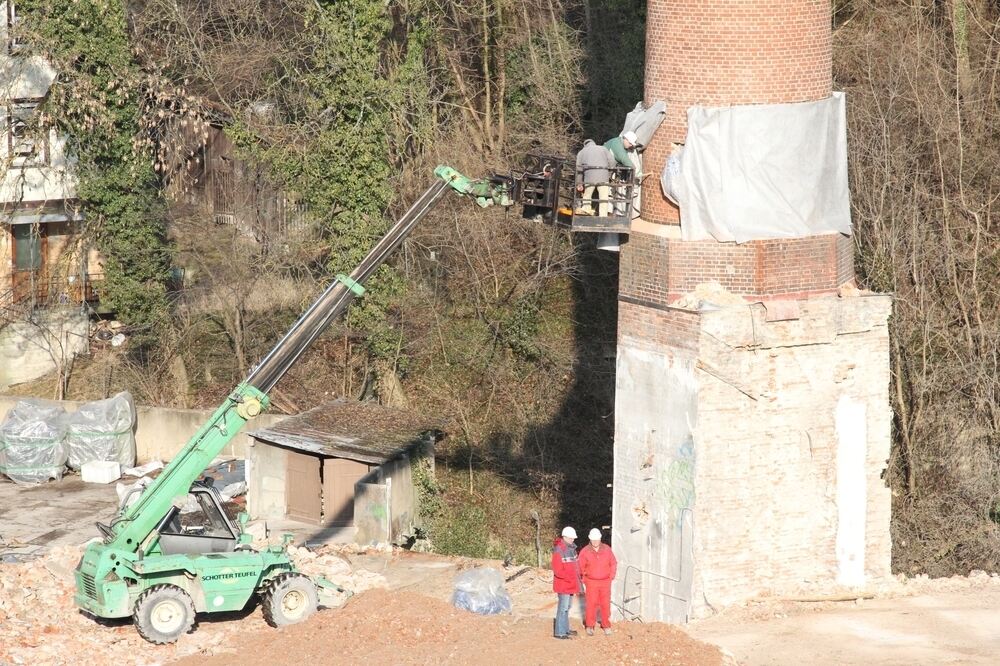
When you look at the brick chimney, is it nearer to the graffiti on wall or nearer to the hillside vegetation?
the graffiti on wall

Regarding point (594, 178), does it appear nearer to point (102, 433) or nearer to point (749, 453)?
point (749, 453)

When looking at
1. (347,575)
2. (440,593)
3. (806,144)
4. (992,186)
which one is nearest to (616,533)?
(440,593)

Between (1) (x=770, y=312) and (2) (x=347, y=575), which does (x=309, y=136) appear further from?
(1) (x=770, y=312)

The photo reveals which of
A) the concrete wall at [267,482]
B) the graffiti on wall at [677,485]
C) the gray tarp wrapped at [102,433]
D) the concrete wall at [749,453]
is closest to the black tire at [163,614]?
the concrete wall at [749,453]

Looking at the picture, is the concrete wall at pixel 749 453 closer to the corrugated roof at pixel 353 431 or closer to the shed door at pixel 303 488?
the corrugated roof at pixel 353 431

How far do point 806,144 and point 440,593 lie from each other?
8567 millimetres

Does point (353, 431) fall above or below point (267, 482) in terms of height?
above

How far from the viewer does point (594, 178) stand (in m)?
20.6

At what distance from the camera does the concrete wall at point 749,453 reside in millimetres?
20156

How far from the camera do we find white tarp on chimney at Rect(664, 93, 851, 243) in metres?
20.1

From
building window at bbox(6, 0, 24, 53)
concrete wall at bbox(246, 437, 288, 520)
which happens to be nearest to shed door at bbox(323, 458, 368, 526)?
concrete wall at bbox(246, 437, 288, 520)

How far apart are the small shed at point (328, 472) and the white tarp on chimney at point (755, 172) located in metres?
9.52

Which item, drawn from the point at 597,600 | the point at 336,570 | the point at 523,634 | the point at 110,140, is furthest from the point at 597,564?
the point at 110,140

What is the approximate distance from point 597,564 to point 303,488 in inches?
425
